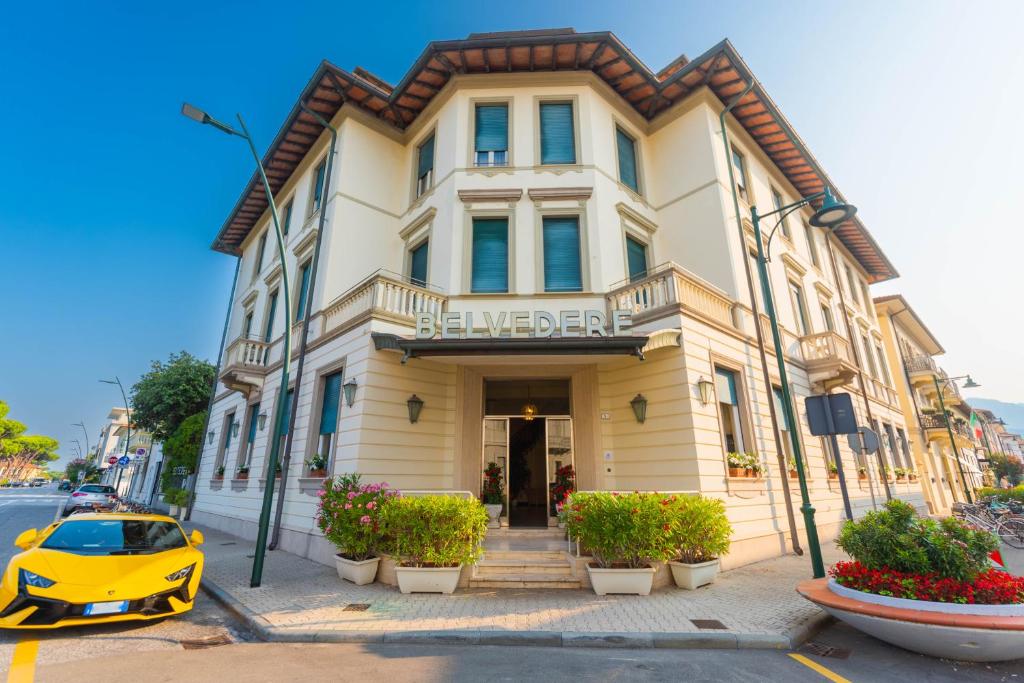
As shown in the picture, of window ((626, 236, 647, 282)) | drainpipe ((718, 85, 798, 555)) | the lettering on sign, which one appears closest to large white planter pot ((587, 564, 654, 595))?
the lettering on sign

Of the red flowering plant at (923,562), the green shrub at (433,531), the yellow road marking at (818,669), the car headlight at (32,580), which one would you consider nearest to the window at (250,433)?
the green shrub at (433,531)

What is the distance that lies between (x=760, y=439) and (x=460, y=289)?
26.0 ft

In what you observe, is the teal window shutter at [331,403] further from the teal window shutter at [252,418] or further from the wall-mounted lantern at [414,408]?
the teal window shutter at [252,418]

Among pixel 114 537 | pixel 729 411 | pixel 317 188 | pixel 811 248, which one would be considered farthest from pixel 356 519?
pixel 811 248

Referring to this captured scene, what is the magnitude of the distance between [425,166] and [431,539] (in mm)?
11046

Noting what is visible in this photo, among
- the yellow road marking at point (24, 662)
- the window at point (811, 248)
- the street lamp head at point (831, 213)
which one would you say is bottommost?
the yellow road marking at point (24, 662)

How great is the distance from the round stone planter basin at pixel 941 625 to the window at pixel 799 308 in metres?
11.8

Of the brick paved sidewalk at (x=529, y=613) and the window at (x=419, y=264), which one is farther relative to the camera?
the window at (x=419, y=264)

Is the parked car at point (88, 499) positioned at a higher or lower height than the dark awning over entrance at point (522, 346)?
lower

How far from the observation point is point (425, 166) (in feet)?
46.4

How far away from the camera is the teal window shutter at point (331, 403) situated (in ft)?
35.0

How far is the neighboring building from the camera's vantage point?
9641mm

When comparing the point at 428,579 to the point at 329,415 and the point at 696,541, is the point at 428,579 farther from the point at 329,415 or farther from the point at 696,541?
the point at 329,415

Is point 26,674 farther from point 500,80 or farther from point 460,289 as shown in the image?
point 500,80
